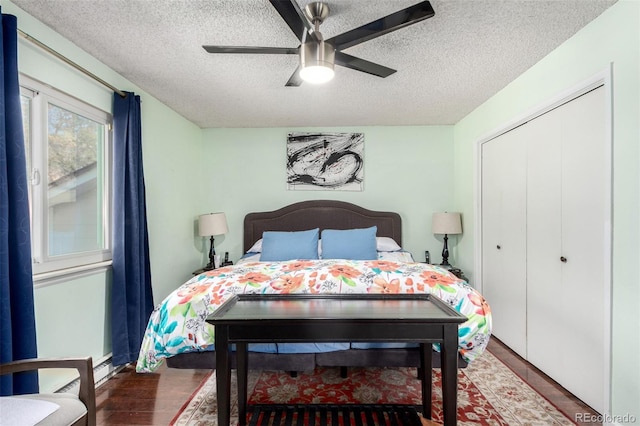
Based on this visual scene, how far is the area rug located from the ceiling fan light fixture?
79.1 inches

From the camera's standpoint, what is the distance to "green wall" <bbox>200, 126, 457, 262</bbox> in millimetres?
4418

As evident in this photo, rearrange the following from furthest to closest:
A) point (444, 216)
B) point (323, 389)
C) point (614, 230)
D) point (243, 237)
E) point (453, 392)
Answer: point (243, 237) → point (444, 216) → point (323, 389) → point (614, 230) → point (453, 392)

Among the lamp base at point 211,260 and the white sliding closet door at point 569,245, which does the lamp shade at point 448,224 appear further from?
the lamp base at point 211,260

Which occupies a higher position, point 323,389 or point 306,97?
point 306,97

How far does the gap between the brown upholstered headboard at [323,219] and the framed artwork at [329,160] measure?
273 mm

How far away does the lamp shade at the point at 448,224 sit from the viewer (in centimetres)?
399

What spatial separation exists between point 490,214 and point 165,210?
3.32 m

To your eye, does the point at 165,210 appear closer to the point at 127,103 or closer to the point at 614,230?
the point at 127,103

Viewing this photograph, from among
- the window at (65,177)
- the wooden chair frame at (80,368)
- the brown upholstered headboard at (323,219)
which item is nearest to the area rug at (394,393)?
the wooden chair frame at (80,368)

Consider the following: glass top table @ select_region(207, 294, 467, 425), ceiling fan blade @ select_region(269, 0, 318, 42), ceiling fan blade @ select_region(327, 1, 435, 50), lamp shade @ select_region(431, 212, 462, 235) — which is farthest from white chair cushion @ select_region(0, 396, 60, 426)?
lamp shade @ select_region(431, 212, 462, 235)

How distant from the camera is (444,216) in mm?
4023

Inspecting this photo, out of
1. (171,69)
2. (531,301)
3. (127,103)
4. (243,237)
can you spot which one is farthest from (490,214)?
(127,103)

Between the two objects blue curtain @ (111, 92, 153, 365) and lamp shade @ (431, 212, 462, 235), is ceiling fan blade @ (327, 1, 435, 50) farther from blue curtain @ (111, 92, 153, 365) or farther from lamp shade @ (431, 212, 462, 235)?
lamp shade @ (431, 212, 462, 235)

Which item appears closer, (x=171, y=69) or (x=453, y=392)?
(x=453, y=392)
